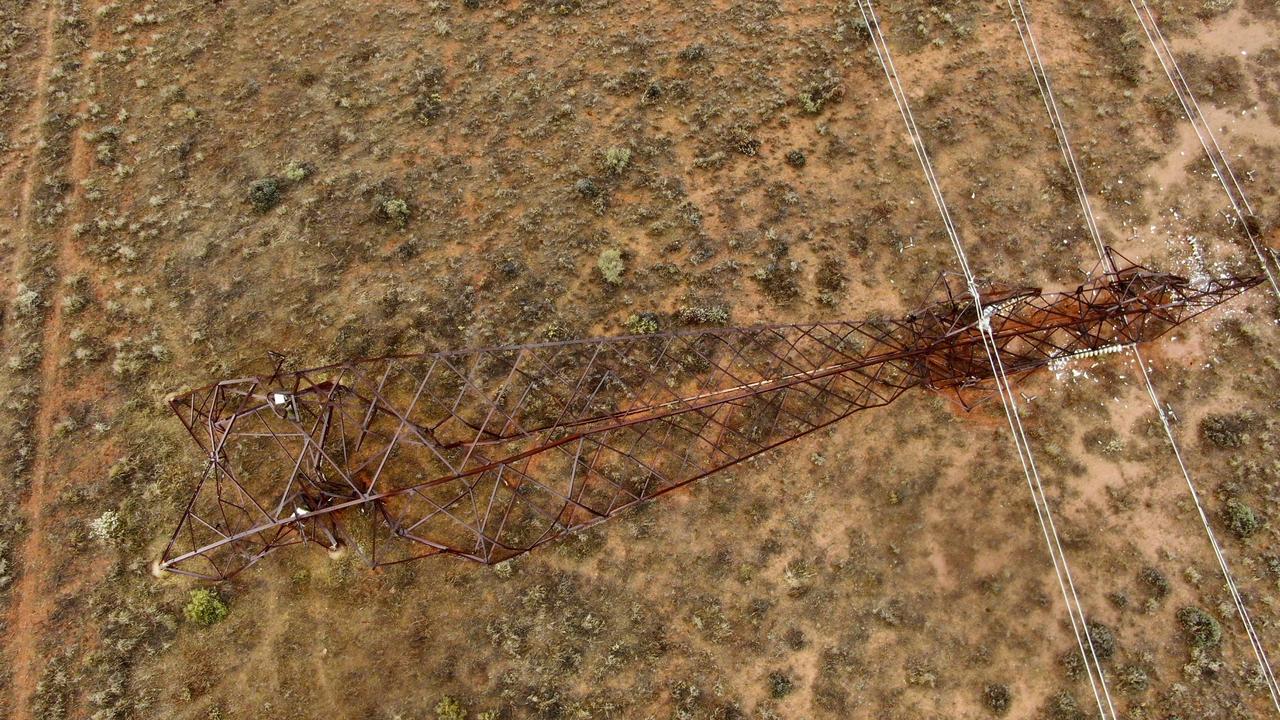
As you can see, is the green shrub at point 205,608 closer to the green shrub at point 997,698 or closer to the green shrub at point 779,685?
the green shrub at point 779,685

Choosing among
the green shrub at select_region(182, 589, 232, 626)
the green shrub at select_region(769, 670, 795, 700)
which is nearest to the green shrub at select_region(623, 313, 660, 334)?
the green shrub at select_region(769, 670, 795, 700)

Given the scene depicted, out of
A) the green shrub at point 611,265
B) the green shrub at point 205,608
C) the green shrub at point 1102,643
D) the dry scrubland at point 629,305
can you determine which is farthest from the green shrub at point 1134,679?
the green shrub at point 205,608

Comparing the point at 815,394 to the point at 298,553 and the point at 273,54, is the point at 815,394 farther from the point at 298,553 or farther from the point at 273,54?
the point at 273,54

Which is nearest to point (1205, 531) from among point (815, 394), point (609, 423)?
point (815, 394)

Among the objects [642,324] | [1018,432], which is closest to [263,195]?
[642,324]

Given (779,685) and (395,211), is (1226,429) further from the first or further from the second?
(395,211)
